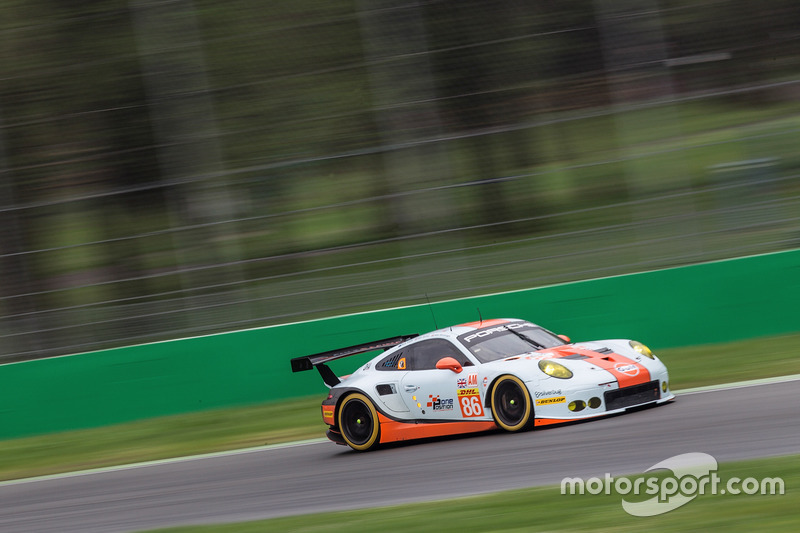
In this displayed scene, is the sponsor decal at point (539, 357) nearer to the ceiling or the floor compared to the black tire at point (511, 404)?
nearer to the ceiling

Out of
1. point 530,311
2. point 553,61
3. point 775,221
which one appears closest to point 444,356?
point 530,311

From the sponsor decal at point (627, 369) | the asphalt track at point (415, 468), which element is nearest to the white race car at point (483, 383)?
the sponsor decal at point (627, 369)

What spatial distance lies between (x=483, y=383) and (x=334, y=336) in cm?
411

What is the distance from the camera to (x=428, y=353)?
30.9 feet

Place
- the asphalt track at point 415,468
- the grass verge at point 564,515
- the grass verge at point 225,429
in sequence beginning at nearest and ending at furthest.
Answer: the grass verge at point 564,515
the asphalt track at point 415,468
the grass verge at point 225,429

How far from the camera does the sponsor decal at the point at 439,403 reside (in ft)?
29.7

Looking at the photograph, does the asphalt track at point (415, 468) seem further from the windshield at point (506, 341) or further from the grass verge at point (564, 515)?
the windshield at point (506, 341)

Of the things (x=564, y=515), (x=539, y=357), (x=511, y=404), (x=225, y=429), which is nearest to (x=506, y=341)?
(x=539, y=357)

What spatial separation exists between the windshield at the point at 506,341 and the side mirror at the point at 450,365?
197 millimetres

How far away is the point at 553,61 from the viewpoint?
14.0m

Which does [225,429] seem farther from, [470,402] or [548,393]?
[548,393]

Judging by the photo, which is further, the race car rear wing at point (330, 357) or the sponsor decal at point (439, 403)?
the race car rear wing at point (330, 357)

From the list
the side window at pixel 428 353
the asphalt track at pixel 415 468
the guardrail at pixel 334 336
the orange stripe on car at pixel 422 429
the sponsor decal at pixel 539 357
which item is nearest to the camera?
the asphalt track at pixel 415 468

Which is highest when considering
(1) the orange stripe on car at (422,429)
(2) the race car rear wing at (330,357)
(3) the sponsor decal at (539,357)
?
(2) the race car rear wing at (330,357)
